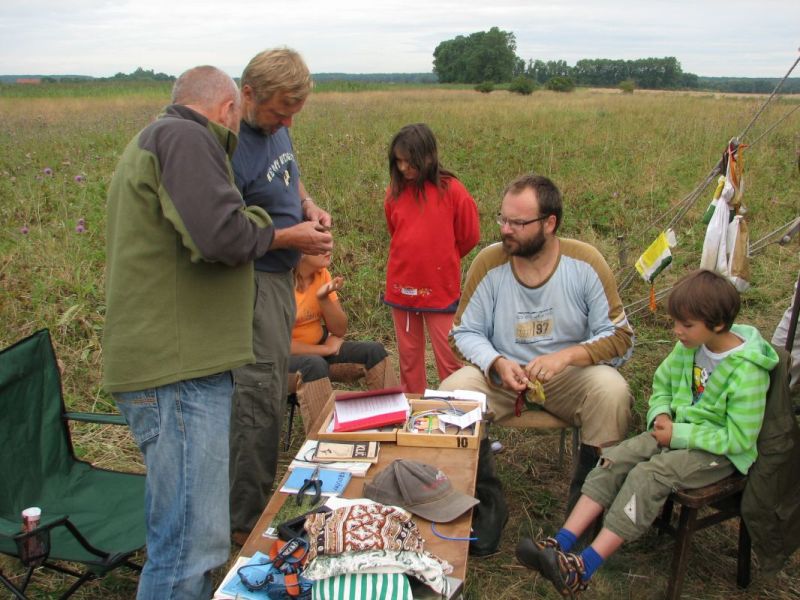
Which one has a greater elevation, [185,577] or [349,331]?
[185,577]

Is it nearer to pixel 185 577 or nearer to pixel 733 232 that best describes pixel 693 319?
pixel 733 232

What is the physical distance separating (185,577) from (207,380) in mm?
578

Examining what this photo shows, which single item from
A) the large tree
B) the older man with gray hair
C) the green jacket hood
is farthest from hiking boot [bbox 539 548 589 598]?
the large tree

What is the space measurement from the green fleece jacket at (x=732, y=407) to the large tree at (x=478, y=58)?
57965mm

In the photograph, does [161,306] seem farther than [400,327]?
No

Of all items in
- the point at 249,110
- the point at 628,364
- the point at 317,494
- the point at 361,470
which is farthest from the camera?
the point at 628,364

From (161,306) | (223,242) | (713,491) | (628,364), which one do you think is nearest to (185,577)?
(161,306)

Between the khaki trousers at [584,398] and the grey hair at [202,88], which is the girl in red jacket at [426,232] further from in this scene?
the grey hair at [202,88]

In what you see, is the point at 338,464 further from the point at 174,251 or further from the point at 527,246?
the point at 527,246

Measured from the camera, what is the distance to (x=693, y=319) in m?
2.52

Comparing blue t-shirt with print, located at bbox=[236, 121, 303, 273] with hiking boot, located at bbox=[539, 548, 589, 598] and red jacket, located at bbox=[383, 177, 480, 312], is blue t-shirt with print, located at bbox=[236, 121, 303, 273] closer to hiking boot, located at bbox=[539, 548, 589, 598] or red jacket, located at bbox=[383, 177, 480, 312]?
red jacket, located at bbox=[383, 177, 480, 312]

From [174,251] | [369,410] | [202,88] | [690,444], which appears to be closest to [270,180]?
[202,88]

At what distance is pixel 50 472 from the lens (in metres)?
3.00

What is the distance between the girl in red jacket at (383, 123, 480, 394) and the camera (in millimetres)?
3953
